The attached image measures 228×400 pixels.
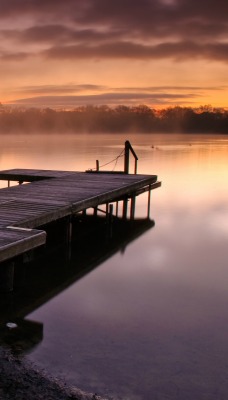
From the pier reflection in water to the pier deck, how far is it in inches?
36.3

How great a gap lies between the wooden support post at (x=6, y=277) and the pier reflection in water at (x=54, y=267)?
135mm

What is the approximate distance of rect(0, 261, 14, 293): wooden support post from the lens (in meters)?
8.82

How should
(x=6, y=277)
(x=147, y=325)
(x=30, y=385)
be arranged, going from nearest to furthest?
(x=30, y=385) < (x=147, y=325) < (x=6, y=277)

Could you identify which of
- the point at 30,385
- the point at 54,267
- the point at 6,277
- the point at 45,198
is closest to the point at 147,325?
the point at 6,277

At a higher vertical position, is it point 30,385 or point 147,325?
point 30,385

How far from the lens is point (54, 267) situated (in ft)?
37.7

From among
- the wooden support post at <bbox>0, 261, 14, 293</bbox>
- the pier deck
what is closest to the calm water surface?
the wooden support post at <bbox>0, 261, 14, 293</bbox>

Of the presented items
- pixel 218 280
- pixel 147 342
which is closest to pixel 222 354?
pixel 147 342

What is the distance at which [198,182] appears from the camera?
3419 cm

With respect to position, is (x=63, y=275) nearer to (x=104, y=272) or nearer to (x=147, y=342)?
(x=104, y=272)

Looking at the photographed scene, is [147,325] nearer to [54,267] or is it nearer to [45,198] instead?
[54,267]

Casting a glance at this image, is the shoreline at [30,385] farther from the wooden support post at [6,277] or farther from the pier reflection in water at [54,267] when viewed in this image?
the wooden support post at [6,277]

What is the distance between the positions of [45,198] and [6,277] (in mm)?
3606

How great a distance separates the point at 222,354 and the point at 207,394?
4.10 feet
